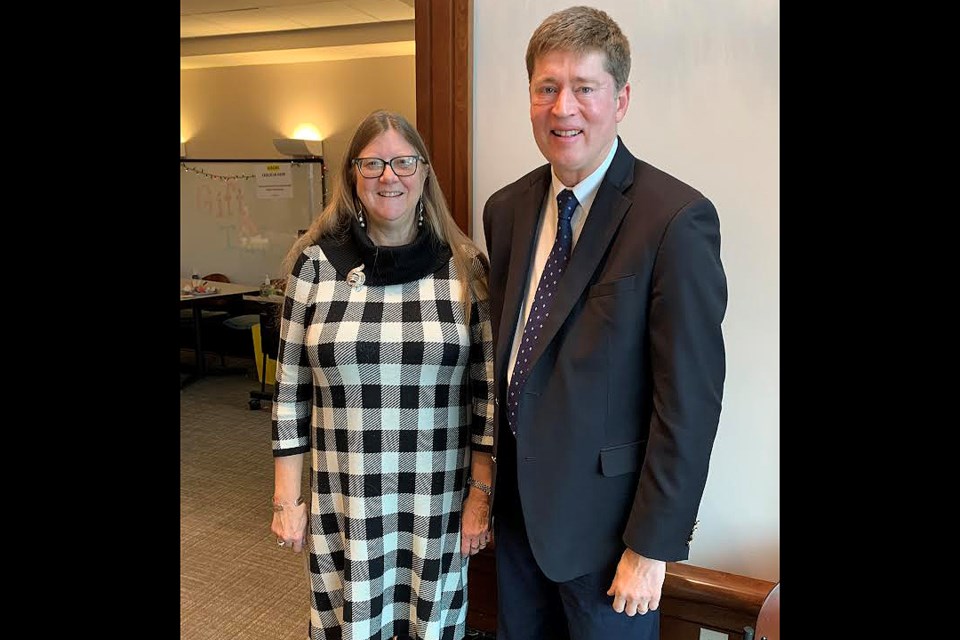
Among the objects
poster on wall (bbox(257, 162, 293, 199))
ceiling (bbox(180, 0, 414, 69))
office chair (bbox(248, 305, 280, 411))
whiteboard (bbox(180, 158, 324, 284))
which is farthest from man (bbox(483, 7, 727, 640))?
poster on wall (bbox(257, 162, 293, 199))

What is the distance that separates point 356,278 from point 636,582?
0.87m

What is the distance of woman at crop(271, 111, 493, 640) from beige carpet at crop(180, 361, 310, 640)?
1.79ft

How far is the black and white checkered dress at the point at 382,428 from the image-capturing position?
1.61 meters

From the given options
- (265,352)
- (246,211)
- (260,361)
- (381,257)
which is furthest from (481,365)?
(246,211)

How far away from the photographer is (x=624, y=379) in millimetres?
1288

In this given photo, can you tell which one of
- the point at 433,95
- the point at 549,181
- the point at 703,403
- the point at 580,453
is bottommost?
the point at 580,453

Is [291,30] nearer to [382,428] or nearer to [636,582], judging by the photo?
[382,428]

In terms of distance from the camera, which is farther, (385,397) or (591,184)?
(385,397)

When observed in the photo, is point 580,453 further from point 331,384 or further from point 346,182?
point 346,182
